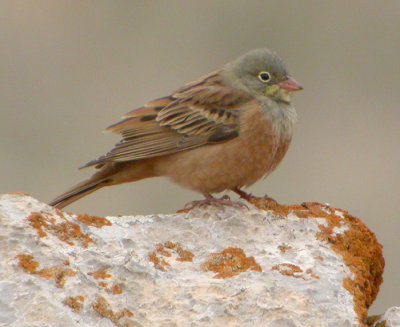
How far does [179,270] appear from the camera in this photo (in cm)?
509

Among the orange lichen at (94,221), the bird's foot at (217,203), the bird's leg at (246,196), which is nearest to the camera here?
the orange lichen at (94,221)

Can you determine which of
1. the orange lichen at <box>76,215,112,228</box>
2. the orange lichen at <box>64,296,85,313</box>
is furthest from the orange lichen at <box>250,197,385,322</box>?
the orange lichen at <box>64,296,85,313</box>

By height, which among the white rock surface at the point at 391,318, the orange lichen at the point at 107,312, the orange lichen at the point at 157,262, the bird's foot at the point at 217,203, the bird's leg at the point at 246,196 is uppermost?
the bird's leg at the point at 246,196

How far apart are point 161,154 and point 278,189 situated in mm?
6732

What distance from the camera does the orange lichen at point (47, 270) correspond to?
457 cm

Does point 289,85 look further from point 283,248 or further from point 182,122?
point 283,248

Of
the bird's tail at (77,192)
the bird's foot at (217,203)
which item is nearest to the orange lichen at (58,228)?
the bird's foot at (217,203)

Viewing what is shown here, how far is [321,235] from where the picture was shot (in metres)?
5.73

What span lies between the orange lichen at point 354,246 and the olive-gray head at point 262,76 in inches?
60.4

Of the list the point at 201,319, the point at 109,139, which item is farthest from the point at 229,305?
the point at 109,139

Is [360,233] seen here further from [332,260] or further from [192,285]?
[192,285]

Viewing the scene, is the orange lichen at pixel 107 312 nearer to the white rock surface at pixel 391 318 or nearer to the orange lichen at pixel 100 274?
the orange lichen at pixel 100 274

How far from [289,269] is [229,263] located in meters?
0.35

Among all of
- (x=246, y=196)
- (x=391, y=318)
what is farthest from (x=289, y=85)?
(x=391, y=318)
